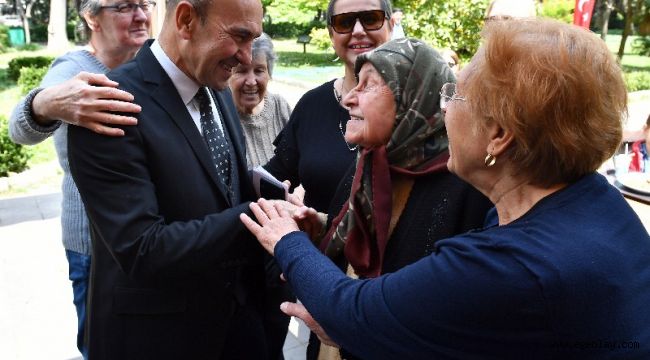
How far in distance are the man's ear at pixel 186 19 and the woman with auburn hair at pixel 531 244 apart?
37.8 inches

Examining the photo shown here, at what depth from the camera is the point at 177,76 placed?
6.57ft

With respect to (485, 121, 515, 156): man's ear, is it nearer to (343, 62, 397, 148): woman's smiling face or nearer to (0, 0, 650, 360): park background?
(0, 0, 650, 360): park background

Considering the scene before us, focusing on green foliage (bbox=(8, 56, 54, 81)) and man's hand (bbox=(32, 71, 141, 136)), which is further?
green foliage (bbox=(8, 56, 54, 81))

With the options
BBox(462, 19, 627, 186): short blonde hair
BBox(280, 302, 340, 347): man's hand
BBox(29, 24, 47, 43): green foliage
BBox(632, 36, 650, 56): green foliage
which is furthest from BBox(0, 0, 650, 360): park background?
BBox(29, 24, 47, 43): green foliage

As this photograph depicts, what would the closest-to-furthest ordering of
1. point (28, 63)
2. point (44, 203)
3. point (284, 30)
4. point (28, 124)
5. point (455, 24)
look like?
point (28, 124) < point (44, 203) < point (455, 24) < point (28, 63) < point (284, 30)

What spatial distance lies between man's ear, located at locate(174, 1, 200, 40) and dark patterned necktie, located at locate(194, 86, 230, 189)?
0.75 ft

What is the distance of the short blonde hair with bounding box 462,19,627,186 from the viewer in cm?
125

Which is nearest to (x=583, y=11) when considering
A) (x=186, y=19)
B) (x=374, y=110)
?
(x=374, y=110)

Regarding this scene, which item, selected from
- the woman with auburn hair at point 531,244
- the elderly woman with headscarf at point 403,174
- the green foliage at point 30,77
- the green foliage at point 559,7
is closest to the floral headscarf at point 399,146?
the elderly woman with headscarf at point 403,174

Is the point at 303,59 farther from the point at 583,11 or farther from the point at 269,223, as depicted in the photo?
the point at 269,223

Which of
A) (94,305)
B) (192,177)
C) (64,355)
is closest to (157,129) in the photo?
(192,177)

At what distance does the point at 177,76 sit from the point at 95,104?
0.32 m

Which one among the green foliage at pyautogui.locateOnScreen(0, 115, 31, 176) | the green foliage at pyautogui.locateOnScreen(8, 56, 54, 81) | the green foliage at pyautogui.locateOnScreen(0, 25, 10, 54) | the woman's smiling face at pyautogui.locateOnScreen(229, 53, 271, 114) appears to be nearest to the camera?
the woman's smiling face at pyautogui.locateOnScreen(229, 53, 271, 114)

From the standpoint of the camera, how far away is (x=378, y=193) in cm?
175
